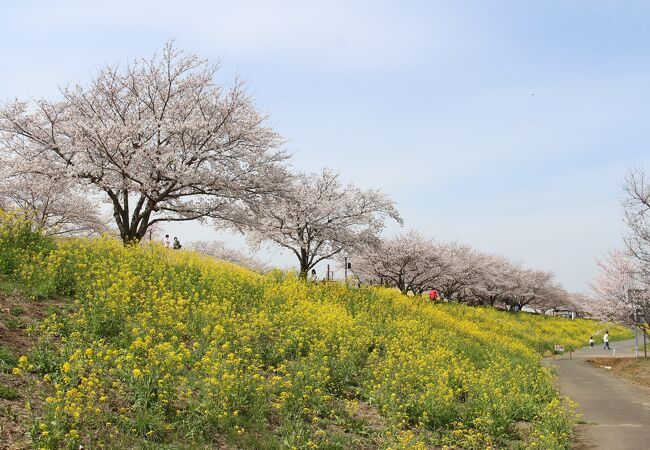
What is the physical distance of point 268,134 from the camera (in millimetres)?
23266

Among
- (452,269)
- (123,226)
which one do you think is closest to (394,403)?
(123,226)

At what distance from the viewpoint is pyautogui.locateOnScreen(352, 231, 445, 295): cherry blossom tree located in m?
49.0

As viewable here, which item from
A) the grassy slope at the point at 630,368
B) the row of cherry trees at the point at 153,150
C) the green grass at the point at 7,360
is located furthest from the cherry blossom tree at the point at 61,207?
the grassy slope at the point at 630,368

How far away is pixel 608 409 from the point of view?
1515cm

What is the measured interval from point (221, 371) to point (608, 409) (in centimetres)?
1215

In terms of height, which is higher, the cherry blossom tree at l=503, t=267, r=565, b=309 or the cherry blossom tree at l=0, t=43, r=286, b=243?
the cherry blossom tree at l=0, t=43, r=286, b=243

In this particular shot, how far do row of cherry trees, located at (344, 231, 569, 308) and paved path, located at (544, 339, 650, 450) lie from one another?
56.3 feet

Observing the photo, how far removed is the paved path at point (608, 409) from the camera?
11531 millimetres

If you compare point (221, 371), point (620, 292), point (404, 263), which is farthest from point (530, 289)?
point (221, 371)

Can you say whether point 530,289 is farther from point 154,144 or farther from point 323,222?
point 154,144

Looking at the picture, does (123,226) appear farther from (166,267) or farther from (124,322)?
(124,322)

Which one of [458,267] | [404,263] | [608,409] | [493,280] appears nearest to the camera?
[608,409]

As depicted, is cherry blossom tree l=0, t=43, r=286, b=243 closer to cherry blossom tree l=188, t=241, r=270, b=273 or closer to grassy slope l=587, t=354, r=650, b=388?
grassy slope l=587, t=354, r=650, b=388

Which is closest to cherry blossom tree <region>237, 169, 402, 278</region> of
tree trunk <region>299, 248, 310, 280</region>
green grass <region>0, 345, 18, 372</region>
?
tree trunk <region>299, 248, 310, 280</region>
